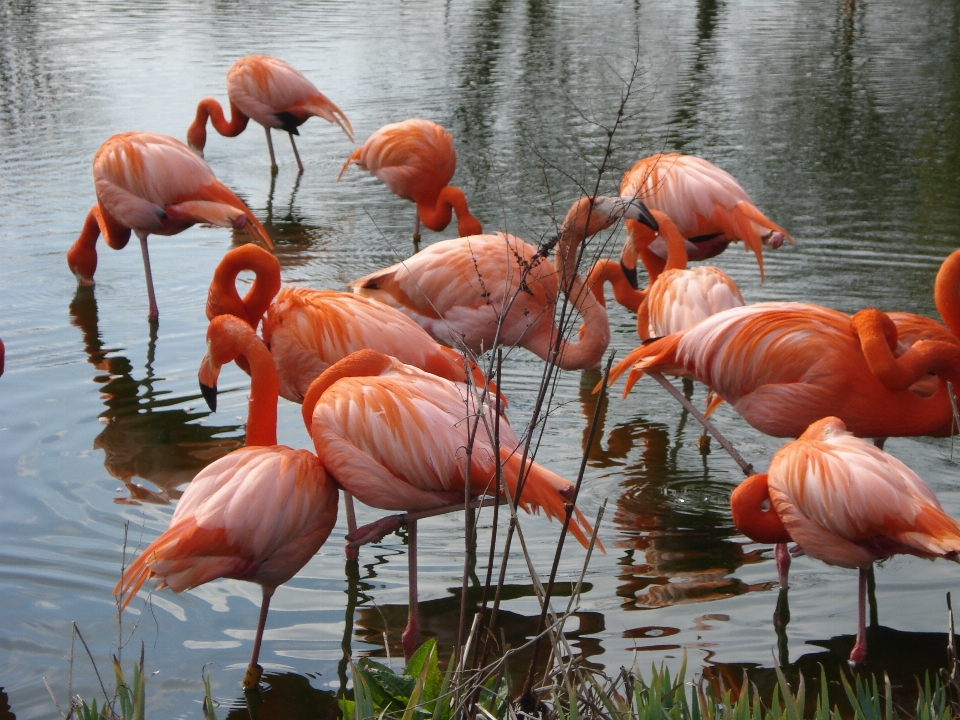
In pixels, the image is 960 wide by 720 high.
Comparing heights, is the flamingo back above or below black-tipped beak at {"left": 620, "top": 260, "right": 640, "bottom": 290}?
above

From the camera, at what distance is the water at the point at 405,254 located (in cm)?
311

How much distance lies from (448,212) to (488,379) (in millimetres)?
5059

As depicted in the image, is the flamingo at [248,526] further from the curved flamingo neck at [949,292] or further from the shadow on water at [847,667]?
the curved flamingo neck at [949,292]

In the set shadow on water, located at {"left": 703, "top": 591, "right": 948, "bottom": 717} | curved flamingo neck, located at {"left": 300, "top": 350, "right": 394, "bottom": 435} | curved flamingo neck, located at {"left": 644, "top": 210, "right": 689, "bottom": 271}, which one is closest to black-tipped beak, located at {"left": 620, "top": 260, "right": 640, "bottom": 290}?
curved flamingo neck, located at {"left": 644, "top": 210, "right": 689, "bottom": 271}

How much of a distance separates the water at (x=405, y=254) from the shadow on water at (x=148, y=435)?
16 mm

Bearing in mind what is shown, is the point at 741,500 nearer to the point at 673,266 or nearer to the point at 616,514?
the point at 616,514

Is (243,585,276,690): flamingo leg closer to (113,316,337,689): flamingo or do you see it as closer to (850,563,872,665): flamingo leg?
(113,316,337,689): flamingo

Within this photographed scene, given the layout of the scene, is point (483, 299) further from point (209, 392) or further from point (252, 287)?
point (209, 392)

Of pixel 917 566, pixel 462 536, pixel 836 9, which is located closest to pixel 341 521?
pixel 462 536

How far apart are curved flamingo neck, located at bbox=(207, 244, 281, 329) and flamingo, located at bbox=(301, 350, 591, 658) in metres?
1.25

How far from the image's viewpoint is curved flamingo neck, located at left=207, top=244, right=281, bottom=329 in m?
4.23

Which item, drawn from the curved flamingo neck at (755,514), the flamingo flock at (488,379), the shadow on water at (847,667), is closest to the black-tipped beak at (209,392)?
the flamingo flock at (488,379)

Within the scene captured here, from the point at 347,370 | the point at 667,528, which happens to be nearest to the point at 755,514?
the point at 667,528

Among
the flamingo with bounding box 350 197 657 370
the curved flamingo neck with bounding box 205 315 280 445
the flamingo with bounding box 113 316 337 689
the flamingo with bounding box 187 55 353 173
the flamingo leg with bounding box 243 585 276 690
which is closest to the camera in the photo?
the flamingo with bounding box 113 316 337 689
